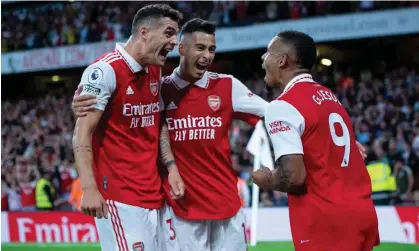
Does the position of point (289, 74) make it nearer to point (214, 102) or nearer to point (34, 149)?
point (214, 102)

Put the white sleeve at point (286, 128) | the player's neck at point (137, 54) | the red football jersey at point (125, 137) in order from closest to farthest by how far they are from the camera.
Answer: the white sleeve at point (286, 128), the red football jersey at point (125, 137), the player's neck at point (137, 54)

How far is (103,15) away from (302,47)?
2058 centimetres

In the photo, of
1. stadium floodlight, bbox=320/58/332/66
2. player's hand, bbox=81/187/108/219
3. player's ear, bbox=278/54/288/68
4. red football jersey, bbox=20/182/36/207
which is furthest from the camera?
stadium floodlight, bbox=320/58/332/66

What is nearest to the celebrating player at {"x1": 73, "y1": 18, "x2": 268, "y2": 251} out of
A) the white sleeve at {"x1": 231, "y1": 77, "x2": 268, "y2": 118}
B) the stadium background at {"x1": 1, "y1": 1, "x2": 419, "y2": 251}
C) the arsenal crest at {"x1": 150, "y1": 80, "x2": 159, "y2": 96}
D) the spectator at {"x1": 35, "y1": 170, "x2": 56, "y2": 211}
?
the white sleeve at {"x1": 231, "y1": 77, "x2": 268, "y2": 118}

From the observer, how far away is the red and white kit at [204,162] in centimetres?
501

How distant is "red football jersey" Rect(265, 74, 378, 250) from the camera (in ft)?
12.2

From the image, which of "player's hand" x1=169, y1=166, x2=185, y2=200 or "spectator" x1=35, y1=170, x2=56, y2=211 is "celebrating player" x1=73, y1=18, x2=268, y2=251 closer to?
"player's hand" x1=169, y1=166, x2=185, y2=200

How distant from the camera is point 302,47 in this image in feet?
12.8

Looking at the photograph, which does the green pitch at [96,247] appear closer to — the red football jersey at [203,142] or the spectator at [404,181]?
the spectator at [404,181]

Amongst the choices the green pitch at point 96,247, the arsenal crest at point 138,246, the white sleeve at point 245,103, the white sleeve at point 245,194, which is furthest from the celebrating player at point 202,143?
the white sleeve at point 245,194

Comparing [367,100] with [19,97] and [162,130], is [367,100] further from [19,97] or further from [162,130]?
[19,97]

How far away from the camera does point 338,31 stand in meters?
19.0

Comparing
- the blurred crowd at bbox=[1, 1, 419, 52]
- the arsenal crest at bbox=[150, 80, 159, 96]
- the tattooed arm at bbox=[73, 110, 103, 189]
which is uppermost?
the blurred crowd at bbox=[1, 1, 419, 52]

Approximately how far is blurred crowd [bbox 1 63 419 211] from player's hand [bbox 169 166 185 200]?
766 cm
